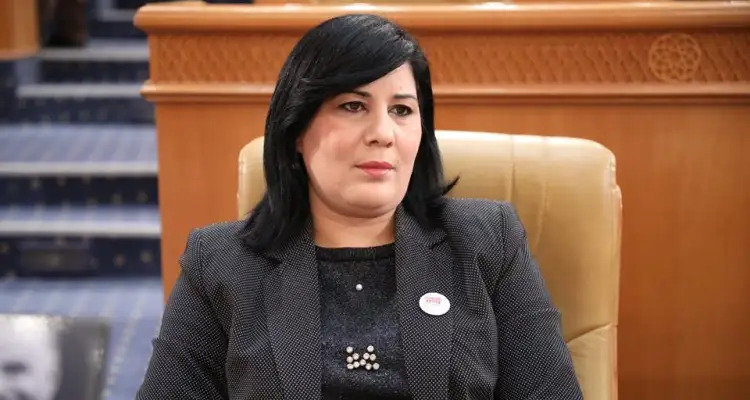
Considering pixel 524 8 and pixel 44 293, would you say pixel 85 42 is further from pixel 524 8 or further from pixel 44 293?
pixel 524 8

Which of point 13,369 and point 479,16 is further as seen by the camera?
point 479,16

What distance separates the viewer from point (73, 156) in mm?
3795

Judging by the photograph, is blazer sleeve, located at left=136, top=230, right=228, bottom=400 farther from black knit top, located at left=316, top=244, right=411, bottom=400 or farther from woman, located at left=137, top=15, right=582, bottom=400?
black knit top, located at left=316, top=244, right=411, bottom=400

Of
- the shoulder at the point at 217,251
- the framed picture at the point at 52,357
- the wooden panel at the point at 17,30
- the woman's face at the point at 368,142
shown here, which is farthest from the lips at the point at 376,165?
the wooden panel at the point at 17,30

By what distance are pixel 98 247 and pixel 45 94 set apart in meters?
1.09

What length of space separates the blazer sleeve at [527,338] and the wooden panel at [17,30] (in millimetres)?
3684

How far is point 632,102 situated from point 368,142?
3.06 feet

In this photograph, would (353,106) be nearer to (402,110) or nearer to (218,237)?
(402,110)

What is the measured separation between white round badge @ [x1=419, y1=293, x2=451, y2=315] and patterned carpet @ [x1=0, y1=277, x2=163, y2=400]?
1468 millimetres

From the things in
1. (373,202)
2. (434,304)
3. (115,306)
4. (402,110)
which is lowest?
(115,306)

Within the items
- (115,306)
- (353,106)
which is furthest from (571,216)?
(115,306)

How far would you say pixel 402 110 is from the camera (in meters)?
1.36

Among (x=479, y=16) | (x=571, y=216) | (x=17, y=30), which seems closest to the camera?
(x=571, y=216)

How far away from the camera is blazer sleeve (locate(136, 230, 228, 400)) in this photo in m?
1.36
